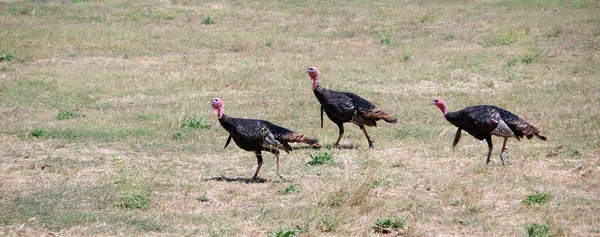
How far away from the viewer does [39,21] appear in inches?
1048

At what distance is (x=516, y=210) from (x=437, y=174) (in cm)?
199

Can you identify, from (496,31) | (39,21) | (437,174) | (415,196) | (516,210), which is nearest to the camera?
(516,210)

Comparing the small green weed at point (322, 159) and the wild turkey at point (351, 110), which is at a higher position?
the wild turkey at point (351, 110)

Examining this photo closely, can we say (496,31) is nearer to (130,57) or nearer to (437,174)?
(130,57)

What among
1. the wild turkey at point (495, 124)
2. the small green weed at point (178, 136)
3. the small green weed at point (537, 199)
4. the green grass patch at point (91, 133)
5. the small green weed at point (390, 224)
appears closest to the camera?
the small green weed at point (390, 224)

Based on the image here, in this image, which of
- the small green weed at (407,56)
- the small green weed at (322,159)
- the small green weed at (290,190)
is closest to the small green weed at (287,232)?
the small green weed at (290,190)

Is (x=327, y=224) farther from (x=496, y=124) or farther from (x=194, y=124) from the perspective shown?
Answer: (x=194, y=124)

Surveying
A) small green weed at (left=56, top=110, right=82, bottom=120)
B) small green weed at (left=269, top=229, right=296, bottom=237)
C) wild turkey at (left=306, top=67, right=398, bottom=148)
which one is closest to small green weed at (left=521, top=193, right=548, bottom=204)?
small green weed at (left=269, top=229, right=296, bottom=237)

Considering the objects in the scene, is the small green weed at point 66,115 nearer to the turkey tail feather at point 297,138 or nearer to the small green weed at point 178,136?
the small green weed at point 178,136

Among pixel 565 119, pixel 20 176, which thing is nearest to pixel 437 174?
pixel 565 119

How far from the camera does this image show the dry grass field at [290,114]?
952cm

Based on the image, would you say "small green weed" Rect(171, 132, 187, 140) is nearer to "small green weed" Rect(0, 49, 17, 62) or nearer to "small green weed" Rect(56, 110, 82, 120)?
"small green weed" Rect(56, 110, 82, 120)

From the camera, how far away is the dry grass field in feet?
31.2

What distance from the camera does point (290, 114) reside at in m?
16.0
